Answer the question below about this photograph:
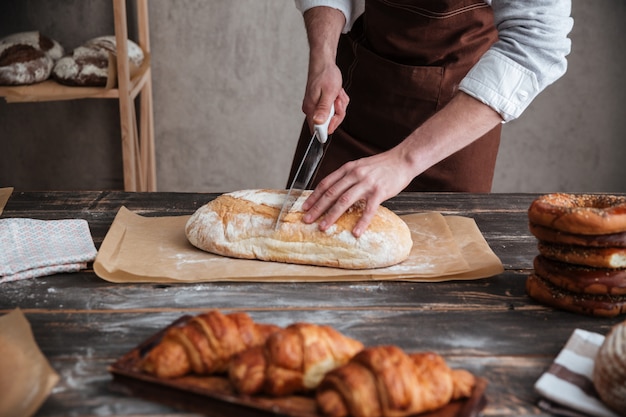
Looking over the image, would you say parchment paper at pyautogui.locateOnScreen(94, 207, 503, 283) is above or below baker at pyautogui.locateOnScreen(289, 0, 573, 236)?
below

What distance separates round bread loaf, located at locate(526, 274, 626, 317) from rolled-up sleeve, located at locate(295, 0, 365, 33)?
1198 mm

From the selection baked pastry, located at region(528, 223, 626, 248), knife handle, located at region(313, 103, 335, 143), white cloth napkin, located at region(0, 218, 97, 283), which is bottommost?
white cloth napkin, located at region(0, 218, 97, 283)

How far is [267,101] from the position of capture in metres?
3.52

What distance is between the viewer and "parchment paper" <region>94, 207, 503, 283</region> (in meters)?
1.44

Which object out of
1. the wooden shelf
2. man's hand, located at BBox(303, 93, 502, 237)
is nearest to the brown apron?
man's hand, located at BBox(303, 93, 502, 237)

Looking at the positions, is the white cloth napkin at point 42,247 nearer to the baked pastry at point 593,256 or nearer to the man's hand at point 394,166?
the man's hand at point 394,166

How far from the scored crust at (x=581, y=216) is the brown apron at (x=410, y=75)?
786 millimetres

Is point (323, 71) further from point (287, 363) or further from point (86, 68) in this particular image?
point (86, 68)

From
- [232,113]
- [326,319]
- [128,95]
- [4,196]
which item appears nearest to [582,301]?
[326,319]

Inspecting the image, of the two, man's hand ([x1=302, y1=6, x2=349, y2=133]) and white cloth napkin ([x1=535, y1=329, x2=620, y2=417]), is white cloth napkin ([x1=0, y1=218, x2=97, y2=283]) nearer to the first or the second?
man's hand ([x1=302, y1=6, x2=349, y2=133])

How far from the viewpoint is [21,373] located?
105 centimetres

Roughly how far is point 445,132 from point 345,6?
771 mm

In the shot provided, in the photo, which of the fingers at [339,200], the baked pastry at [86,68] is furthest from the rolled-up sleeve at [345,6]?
the baked pastry at [86,68]

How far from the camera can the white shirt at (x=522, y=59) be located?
159 cm
